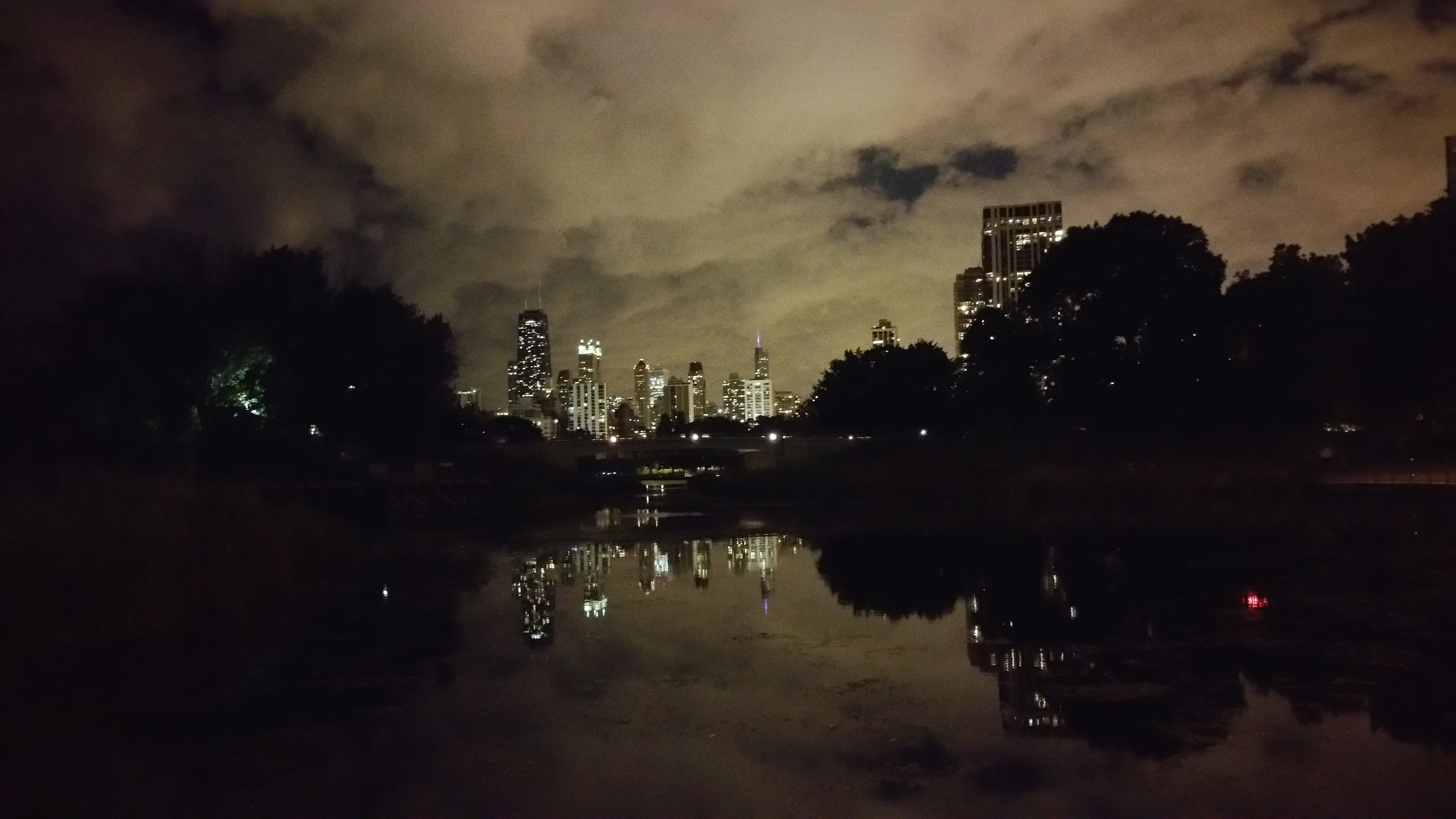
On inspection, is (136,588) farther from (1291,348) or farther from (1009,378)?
(1291,348)

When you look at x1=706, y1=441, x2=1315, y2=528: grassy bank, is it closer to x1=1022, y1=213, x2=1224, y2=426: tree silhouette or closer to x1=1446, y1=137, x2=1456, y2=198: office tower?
x1=1022, y1=213, x2=1224, y2=426: tree silhouette

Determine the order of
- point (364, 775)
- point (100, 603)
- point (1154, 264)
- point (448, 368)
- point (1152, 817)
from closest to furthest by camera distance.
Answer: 1. point (1152, 817)
2. point (364, 775)
3. point (100, 603)
4. point (1154, 264)
5. point (448, 368)

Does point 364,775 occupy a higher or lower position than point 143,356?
lower

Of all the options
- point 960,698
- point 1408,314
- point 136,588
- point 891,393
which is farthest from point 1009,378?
point 960,698

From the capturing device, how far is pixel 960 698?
1293cm

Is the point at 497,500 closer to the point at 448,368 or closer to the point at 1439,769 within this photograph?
the point at 448,368

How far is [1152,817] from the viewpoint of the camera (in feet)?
28.7

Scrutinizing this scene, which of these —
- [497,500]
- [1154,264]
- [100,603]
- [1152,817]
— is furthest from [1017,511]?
[1152,817]

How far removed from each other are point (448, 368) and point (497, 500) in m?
8.02

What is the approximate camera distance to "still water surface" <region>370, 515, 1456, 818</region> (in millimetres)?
9547

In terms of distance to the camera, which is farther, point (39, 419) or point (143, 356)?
point (143, 356)

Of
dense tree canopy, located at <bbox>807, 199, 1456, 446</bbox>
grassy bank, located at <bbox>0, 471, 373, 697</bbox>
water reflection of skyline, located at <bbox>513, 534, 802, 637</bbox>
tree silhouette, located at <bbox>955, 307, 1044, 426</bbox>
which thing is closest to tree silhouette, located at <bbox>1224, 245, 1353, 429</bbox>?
dense tree canopy, located at <bbox>807, 199, 1456, 446</bbox>

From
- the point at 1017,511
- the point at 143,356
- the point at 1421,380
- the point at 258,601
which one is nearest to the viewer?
the point at 258,601

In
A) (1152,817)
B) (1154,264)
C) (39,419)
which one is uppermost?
(1154,264)
